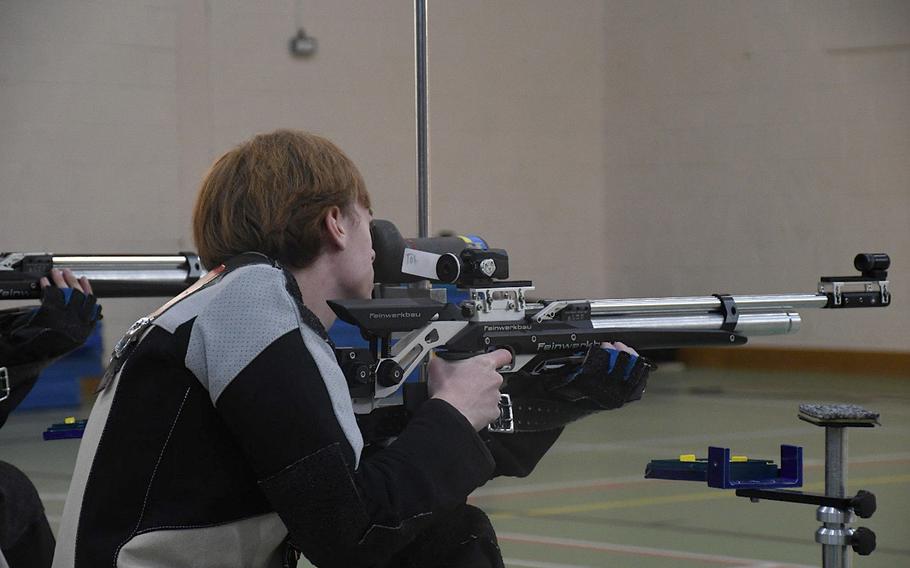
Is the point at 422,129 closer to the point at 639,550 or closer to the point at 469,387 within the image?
the point at 469,387

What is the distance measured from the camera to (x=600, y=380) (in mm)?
1934

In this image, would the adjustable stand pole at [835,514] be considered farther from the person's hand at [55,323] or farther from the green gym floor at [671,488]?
the person's hand at [55,323]

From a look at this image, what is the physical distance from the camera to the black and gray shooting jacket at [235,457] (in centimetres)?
119

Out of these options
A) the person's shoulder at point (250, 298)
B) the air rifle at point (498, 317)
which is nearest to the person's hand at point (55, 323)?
the air rifle at point (498, 317)

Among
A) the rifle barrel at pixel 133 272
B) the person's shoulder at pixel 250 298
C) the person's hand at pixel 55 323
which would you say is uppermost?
the person's shoulder at pixel 250 298

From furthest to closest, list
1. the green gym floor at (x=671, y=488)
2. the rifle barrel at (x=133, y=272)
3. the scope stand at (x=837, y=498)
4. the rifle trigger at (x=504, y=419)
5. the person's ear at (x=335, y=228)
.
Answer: the green gym floor at (x=671, y=488) < the rifle barrel at (x=133, y=272) < the scope stand at (x=837, y=498) < the rifle trigger at (x=504, y=419) < the person's ear at (x=335, y=228)

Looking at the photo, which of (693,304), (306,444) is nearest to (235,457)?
(306,444)

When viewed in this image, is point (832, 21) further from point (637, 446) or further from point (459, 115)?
point (637, 446)

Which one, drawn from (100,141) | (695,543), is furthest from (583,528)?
(100,141)

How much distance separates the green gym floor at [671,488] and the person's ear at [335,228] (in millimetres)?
1911

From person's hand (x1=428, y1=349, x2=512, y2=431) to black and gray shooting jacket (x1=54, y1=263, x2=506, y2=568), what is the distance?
0.14 metres

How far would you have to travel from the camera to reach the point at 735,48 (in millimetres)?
7707

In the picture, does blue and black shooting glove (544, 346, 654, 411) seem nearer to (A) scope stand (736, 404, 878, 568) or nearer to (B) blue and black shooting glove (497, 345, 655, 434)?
(B) blue and black shooting glove (497, 345, 655, 434)

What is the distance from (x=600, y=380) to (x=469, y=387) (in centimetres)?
53
